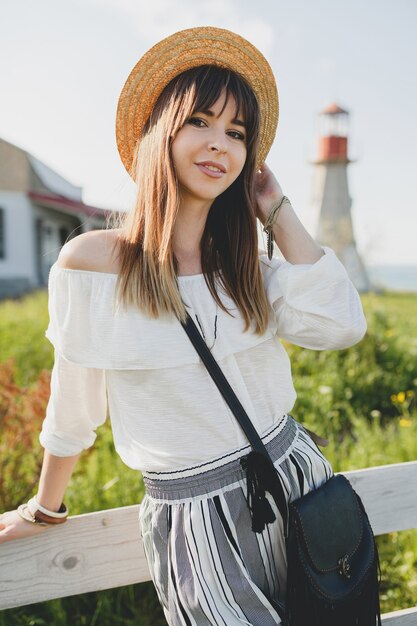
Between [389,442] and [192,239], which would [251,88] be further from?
[389,442]

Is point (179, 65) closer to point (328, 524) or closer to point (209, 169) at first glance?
point (209, 169)

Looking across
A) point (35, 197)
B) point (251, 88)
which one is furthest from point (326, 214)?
point (251, 88)

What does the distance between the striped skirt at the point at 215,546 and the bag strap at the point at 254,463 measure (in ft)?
0.09

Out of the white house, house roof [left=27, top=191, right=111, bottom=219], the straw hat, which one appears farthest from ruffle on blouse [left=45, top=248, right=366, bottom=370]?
house roof [left=27, top=191, right=111, bottom=219]

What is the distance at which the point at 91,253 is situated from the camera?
53.8 inches

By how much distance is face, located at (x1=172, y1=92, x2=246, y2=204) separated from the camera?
1419mm

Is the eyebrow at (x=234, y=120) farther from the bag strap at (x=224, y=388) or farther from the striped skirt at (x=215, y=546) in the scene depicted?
the striped skirt at (x=215, y=546)

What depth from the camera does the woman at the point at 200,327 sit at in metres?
1.34

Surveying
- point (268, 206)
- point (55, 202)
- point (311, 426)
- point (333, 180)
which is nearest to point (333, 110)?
point (333, 180)

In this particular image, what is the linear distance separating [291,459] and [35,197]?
15.7 metres

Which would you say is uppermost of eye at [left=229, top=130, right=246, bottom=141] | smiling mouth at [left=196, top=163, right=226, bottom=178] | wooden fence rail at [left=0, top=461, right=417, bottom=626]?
eye at [left=229, top=130, right=246, bottom=141]

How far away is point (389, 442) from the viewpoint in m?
3.51

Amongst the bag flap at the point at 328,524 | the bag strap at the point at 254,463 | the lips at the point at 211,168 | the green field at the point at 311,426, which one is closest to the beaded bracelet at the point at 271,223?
the lips at the point at 211,168

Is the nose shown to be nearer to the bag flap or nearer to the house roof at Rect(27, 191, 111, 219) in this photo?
the bag flap
